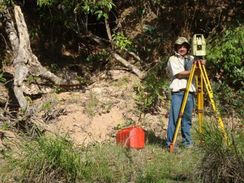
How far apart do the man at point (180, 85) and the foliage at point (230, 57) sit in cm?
215

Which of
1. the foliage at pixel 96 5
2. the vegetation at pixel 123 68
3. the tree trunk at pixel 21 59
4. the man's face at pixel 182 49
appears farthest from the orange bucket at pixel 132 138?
the foliage at pixel 96 5

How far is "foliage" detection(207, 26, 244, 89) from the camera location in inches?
376

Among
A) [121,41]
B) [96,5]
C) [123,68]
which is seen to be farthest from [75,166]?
[123,68]

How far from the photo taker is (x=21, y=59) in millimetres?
9414

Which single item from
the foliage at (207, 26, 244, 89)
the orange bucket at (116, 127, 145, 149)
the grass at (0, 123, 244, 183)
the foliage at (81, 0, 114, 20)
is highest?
the foliage at (81, 0, 114, 20)

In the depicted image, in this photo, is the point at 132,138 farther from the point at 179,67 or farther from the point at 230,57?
the point at 230,57

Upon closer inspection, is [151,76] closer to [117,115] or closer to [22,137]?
[117,115]

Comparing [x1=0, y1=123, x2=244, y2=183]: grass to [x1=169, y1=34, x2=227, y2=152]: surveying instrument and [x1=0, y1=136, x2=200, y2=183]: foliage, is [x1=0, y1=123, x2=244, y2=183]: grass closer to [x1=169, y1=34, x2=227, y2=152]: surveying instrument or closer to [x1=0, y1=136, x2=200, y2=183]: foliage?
[x1=0, y1=136, x2=200, y2=183]: foliage

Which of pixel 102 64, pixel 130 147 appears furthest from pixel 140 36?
pixel 130 147

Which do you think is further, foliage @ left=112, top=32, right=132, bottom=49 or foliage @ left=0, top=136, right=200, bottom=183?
foliage @ left=112, top=32, right=132, bottom=49

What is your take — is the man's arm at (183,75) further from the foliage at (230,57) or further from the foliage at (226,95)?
the foliage at (230,57)

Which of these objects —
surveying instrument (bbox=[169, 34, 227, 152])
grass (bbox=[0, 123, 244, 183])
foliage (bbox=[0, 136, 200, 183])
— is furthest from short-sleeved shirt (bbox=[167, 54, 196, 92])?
grass (bbox=[0, 123, 244, 183])

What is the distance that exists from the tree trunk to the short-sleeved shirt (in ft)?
8.71

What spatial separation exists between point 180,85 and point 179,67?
245mm
